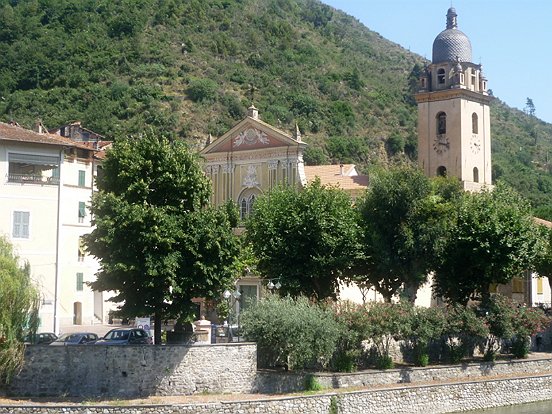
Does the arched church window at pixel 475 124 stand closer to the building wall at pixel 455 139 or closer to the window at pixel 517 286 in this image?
the building wall at pixel 455 139

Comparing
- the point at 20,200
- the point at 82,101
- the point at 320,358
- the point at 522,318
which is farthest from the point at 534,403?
the point at 82,101

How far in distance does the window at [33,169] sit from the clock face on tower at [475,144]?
33.7m

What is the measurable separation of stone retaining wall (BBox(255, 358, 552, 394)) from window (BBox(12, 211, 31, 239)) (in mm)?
14854

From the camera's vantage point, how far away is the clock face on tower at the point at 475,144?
6744 cm

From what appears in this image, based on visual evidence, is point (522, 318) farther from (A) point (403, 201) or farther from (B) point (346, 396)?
(B) point (346, 396)

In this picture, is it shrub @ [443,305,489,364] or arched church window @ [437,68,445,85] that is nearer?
shrub @ [443,305,489,364]

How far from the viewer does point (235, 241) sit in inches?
1528

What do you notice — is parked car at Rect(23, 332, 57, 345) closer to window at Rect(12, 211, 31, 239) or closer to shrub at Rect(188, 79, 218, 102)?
window at Rect(12, 211, 31, 239)

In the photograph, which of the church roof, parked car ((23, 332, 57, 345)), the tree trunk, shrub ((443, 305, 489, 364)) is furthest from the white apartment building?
the church roof

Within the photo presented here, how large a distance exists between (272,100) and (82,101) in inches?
1263

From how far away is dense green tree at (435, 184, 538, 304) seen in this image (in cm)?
4894

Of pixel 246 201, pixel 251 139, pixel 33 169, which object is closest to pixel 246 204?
pixel 246 201

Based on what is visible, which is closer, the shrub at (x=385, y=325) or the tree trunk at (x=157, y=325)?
the tree trunk at (x=157, y=325)

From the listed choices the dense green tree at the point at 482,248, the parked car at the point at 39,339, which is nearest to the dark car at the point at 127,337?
the parked car at the point at 39,339
